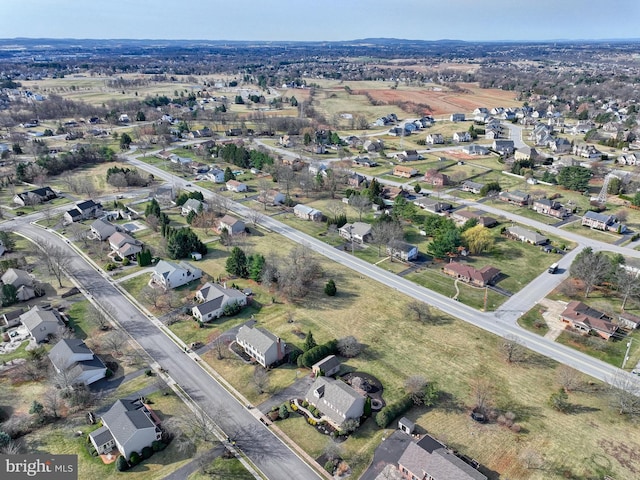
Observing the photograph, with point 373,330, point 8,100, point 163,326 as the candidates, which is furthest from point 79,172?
point 8,100

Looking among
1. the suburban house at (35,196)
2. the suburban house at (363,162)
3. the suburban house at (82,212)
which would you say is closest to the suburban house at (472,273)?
the suburban house at (363,162)

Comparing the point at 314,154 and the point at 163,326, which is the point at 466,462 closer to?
the point at 163,326

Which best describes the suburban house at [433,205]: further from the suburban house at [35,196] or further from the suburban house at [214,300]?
the suburban house at [35,196]

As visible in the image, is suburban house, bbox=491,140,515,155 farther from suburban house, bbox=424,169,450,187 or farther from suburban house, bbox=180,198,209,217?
suburban house, bbox=180,198,209,217

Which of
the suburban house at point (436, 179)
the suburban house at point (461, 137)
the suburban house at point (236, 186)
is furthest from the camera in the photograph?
the suburban house at point (461, 137)

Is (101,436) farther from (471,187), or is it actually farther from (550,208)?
(471,187)

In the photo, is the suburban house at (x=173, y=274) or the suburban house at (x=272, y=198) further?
the suburban house at (x=272, y=198)
